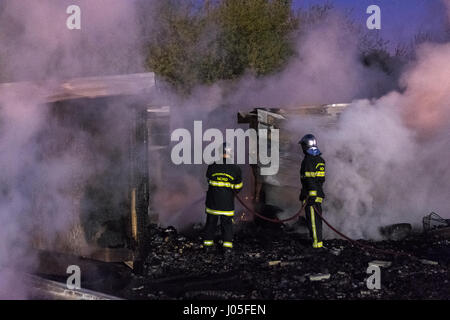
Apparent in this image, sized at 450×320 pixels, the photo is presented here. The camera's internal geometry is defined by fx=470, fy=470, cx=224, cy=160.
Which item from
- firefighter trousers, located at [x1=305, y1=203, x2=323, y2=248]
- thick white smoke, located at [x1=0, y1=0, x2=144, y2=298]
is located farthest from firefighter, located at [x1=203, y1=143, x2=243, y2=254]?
thick white smoke, located at [x1=0, y1=0, x2=144, y2=298]

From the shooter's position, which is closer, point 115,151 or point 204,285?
point 204,285

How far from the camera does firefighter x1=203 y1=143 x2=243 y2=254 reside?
6.75 metres

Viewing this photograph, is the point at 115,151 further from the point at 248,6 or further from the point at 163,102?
A: the point at 248,6

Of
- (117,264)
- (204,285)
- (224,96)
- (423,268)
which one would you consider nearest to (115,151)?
(117,264)

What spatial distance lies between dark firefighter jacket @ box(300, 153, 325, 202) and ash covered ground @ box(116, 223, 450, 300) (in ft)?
2.73

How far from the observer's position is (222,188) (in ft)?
22.2

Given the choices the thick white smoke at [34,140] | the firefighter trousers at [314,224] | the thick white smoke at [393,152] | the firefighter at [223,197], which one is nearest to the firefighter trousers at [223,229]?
the firefighter at [223,197]

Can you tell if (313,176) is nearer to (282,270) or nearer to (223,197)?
(223,197)

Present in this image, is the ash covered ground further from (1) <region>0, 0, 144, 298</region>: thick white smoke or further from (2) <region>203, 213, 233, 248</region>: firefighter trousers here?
(1) <region>0, 0, 144, 298</region>: thick white smoke

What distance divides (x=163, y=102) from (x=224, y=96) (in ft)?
7.35

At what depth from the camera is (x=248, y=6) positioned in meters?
18.1

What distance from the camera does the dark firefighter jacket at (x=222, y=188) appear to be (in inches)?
266

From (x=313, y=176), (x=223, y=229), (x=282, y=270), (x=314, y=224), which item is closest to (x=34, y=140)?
(x=223, y=229)
